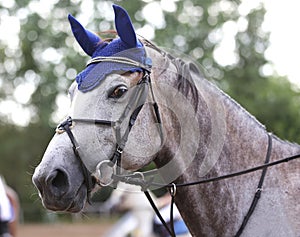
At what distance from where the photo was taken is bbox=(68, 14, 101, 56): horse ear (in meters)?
3.49

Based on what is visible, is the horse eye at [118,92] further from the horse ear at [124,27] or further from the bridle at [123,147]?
the horse ear at [124,27]

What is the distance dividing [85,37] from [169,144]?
2.75 ft

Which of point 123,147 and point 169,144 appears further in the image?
point 169,144

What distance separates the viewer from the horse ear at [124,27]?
3.22 m

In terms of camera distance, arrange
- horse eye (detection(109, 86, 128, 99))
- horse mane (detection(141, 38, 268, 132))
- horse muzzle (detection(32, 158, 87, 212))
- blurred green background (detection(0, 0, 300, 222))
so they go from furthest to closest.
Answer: blurred green background (detection(0, 0, 300, 222)), horse mane (detection(141, 38, 268, 132)), horse eye (detection(109, 86, 128, 99)), horse muzzle (detection(32, 158, 87, 212))

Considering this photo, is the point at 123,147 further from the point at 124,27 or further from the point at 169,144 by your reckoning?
the point at 124,27

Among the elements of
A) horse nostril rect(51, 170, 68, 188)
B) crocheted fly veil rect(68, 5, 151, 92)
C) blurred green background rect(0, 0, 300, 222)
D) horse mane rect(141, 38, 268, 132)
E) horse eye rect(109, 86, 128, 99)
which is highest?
crocheted fly veil rect(68, 5, 151, 92)

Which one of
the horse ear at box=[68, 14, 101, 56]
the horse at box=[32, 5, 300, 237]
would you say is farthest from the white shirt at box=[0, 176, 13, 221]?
the horse at box=[32, 5, 300, 237]

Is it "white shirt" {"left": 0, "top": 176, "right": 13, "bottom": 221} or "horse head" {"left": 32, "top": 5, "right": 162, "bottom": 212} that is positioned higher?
"horse head" {"left": 32, "top": 5, "right": 162, "bottom": 212}

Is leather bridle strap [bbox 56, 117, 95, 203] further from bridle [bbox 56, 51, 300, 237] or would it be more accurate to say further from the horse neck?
the horse neck

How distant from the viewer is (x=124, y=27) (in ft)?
10.7

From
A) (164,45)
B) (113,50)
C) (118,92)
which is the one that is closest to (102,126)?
(118,92)

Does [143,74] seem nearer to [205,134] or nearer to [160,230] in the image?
[205,134]

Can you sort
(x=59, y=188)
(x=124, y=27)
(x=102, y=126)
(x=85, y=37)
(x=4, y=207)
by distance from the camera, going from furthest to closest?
1. (x=4, y=207)
2. (x=85, y=37)
3. (x=124, y=27)
4. (x=102, y=126)
5. (x=59, y=188)
